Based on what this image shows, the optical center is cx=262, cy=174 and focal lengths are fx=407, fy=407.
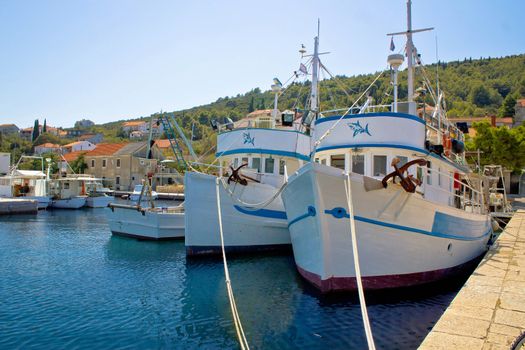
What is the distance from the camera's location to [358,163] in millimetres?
11555

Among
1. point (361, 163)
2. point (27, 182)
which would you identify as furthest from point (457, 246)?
point (27, 182)

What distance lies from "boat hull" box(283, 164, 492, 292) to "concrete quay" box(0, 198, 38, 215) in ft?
108

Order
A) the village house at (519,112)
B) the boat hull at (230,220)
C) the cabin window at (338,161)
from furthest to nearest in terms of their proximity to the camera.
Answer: the village house at (519,112)
the boat hull at (230,220)
the cabin window at (338,161)

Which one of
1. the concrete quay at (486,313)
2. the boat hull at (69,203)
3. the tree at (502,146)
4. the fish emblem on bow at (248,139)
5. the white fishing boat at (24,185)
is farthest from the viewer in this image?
the white fishing boat at (24,185)

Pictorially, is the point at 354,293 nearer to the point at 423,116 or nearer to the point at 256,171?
the point at 423,116

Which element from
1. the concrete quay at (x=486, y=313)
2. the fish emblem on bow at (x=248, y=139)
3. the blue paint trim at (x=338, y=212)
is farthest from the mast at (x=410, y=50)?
the fish emblem on bow at (x=248, y=139)

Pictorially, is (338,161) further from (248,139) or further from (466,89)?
(466,89)

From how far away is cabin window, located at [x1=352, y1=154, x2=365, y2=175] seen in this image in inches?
451

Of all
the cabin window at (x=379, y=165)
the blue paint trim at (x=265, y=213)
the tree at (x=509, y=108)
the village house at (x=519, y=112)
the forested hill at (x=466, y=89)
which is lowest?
the blue paint trim at (x=265, y=213)

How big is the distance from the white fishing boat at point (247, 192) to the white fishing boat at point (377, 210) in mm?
3596

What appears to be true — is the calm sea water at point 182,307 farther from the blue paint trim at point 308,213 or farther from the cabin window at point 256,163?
the cabin window at point 256,163

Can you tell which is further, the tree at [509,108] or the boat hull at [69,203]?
the tree at [509,108]

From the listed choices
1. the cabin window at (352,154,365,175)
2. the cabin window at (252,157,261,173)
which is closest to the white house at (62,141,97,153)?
the cabin window at (252,157,261,173)

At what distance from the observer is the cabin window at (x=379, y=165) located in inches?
442
